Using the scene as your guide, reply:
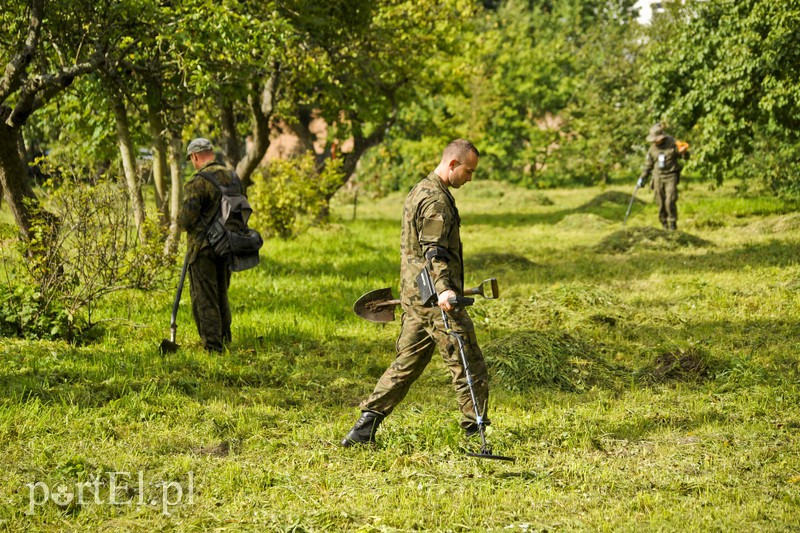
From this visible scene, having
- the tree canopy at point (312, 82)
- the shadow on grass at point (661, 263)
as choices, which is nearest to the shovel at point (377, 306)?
the tree canopy at point (312, 82)

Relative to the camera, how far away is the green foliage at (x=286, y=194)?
1565cm

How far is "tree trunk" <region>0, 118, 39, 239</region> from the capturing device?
8891 millimetres

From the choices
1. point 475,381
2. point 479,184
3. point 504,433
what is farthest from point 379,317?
point 479,184

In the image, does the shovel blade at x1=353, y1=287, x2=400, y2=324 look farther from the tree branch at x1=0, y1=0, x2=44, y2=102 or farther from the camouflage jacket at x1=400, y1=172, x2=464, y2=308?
the tree branch at x1=0, y1=0, x2=44, y2=102

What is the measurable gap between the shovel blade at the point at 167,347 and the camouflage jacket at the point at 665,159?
1126 centimetres

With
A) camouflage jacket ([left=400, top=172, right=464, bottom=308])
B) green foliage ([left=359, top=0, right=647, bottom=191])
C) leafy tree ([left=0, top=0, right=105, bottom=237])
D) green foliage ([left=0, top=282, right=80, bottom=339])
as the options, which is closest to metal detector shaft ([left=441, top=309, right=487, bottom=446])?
camouflage jacket ([left=400, top=172, right=464, bottom=308])

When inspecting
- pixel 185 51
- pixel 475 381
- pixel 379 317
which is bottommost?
pixel 475 381

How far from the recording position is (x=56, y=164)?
8.33 m

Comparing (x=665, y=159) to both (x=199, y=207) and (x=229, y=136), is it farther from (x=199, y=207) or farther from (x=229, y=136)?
(x=199, y=207)

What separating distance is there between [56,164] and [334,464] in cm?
495

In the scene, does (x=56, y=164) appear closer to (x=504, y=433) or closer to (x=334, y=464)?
(x=334, y=464)

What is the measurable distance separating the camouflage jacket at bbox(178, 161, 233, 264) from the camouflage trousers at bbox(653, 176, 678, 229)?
35.9 feet

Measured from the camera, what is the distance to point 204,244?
24.9 ft

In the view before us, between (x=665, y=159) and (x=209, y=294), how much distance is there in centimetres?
1119
